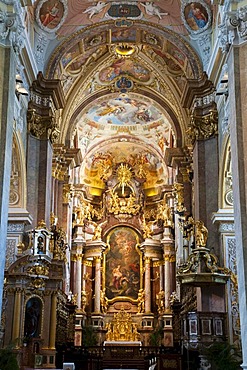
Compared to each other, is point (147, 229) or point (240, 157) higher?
point (147, 229)

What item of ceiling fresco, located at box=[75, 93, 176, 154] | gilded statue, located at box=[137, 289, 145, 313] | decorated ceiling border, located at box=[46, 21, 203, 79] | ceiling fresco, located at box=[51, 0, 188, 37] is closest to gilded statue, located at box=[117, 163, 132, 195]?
ceiling fresco, located at box=[75, 93, 176, 154]

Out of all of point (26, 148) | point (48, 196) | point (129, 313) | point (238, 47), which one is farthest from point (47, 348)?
point (129, 313)

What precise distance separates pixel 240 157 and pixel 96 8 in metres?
9.47

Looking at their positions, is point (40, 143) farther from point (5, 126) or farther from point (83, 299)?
point (83, 299)

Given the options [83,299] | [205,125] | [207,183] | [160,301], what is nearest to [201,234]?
[207,183]

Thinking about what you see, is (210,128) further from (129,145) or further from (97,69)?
(129,145)

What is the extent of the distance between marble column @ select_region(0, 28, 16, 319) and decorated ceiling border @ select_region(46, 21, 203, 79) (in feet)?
20.7

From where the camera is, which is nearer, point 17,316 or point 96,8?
point 17,316

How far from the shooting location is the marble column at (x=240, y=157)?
441 inches

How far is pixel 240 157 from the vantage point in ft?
39.0

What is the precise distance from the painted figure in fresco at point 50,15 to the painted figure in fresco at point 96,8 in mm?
1100

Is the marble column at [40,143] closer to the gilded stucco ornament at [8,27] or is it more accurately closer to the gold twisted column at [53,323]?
the gold twisted column at [53,323]

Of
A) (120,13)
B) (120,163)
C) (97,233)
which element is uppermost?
(120,13)

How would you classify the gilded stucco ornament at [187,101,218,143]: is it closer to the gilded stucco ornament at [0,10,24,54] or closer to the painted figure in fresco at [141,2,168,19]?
the painted figure in fresco at [141,2,168,19]
